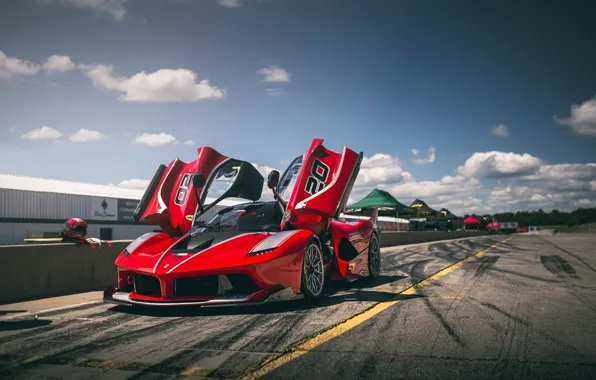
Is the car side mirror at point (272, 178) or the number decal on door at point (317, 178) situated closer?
the car side mirror at point (272, 178)

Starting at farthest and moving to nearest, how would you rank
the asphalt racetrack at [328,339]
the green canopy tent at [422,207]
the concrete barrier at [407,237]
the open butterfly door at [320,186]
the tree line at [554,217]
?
the tree line at [554,217], the green canopy tent at [422,207], the concrete barrier at [407,237], the open butterfly door at [320,186], the asphalt racetrack at [328,339]

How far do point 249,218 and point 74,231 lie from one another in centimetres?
315

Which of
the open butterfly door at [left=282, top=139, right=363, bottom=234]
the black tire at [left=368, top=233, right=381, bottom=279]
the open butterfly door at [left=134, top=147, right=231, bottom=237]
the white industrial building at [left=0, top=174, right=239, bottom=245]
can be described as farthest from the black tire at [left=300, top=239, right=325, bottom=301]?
the white industrial building at [left=0, top=174, right=239, bottom=245]

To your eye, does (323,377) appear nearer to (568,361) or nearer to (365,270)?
(568,361)

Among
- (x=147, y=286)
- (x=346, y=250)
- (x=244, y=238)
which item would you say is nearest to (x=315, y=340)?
(x=244, y=238)

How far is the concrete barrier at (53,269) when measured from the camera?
6.69 m

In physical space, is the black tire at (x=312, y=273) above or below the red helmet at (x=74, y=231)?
below

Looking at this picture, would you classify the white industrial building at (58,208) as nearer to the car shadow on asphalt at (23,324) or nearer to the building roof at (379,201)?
the building roof at (379,201)

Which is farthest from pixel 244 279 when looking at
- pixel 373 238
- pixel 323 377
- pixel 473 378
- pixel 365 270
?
pixel 373 238

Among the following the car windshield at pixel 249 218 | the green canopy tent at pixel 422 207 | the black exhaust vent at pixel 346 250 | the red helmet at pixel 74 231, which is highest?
the green canopy tent at pixel 422 207

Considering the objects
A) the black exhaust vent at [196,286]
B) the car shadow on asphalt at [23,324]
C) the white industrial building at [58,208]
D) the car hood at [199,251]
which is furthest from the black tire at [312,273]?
the white industrial building at [58,208]

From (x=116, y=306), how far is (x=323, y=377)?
3.93m

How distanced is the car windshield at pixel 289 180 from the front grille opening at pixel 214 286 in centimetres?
174

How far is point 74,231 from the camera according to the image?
7848 mm
